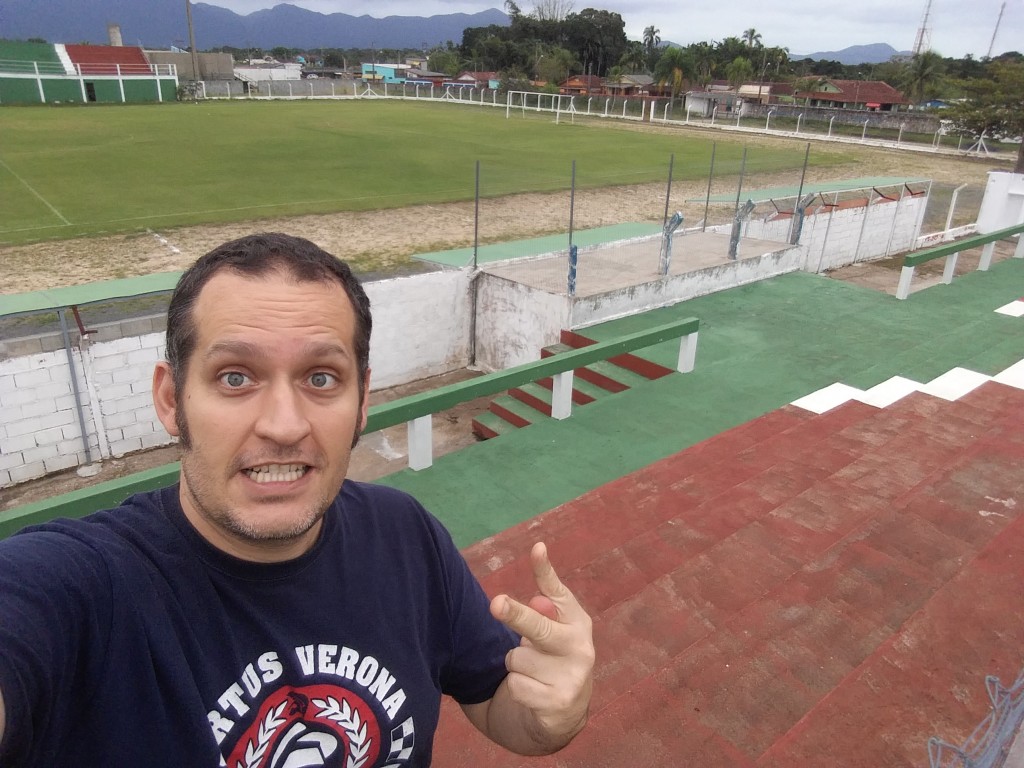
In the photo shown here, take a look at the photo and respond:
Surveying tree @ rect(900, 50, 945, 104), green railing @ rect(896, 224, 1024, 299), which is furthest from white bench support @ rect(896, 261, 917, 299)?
tree @ rect(900, 50, 945, 104)

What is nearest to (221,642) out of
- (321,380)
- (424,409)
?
(321,380)

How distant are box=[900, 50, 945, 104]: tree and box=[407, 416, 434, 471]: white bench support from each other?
68.3 meters

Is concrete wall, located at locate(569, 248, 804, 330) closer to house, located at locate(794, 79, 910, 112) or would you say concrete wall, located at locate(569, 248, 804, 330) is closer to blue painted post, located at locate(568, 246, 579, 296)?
blue painted post, located at locate(568, 246, 579, 296)

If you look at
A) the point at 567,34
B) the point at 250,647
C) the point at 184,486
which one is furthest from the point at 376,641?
the point at 567,34

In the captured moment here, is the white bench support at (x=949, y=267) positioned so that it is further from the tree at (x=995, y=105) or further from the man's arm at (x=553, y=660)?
the tree at (x=995, y=105)

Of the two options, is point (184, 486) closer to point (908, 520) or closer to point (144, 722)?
point (144, 722)

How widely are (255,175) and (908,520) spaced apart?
80.6 ft

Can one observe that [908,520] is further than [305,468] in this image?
Yes

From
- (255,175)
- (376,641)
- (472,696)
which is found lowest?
(255,175)

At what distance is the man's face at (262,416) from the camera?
138cm

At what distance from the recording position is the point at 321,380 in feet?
4.93

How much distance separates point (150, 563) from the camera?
1.34 m

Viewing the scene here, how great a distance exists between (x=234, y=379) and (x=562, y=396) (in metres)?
5.39

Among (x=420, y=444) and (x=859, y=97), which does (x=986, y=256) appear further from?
(x=859, y=97)
